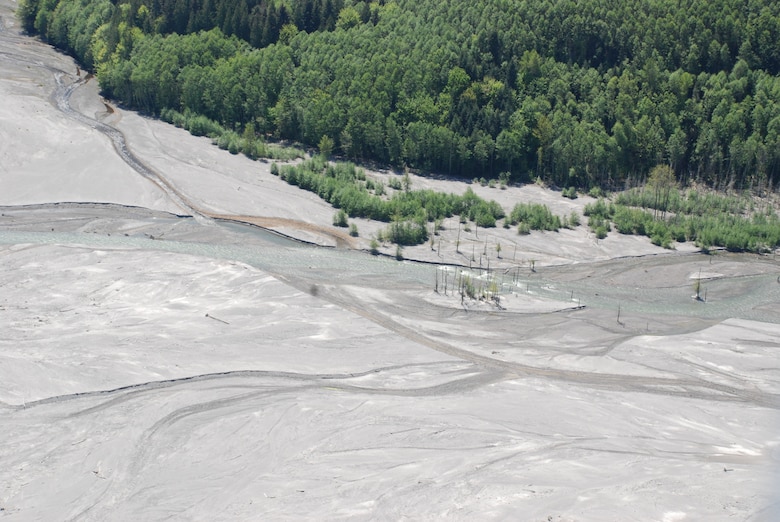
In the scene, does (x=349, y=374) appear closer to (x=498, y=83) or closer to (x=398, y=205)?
(x=398, y=205)

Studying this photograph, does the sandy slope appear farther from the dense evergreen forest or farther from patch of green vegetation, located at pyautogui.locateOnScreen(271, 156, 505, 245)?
the dense evergreen forest

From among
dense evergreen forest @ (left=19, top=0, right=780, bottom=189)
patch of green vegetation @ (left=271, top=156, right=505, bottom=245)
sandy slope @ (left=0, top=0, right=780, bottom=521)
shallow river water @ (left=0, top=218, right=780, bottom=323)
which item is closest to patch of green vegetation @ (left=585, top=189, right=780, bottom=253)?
sandy slope @ (left=0, top=0, right=780, bottom=521)

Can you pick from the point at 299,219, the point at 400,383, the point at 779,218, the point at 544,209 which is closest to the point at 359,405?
the point at 400,383

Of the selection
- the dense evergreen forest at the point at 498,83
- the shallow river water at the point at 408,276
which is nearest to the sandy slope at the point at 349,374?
the shallow river water at the point at 408,276

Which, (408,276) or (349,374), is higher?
(408,276)

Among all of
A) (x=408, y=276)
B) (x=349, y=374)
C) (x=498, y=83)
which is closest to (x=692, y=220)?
(x=408, y=276)

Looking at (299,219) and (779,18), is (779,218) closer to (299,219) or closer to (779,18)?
(779,18)
